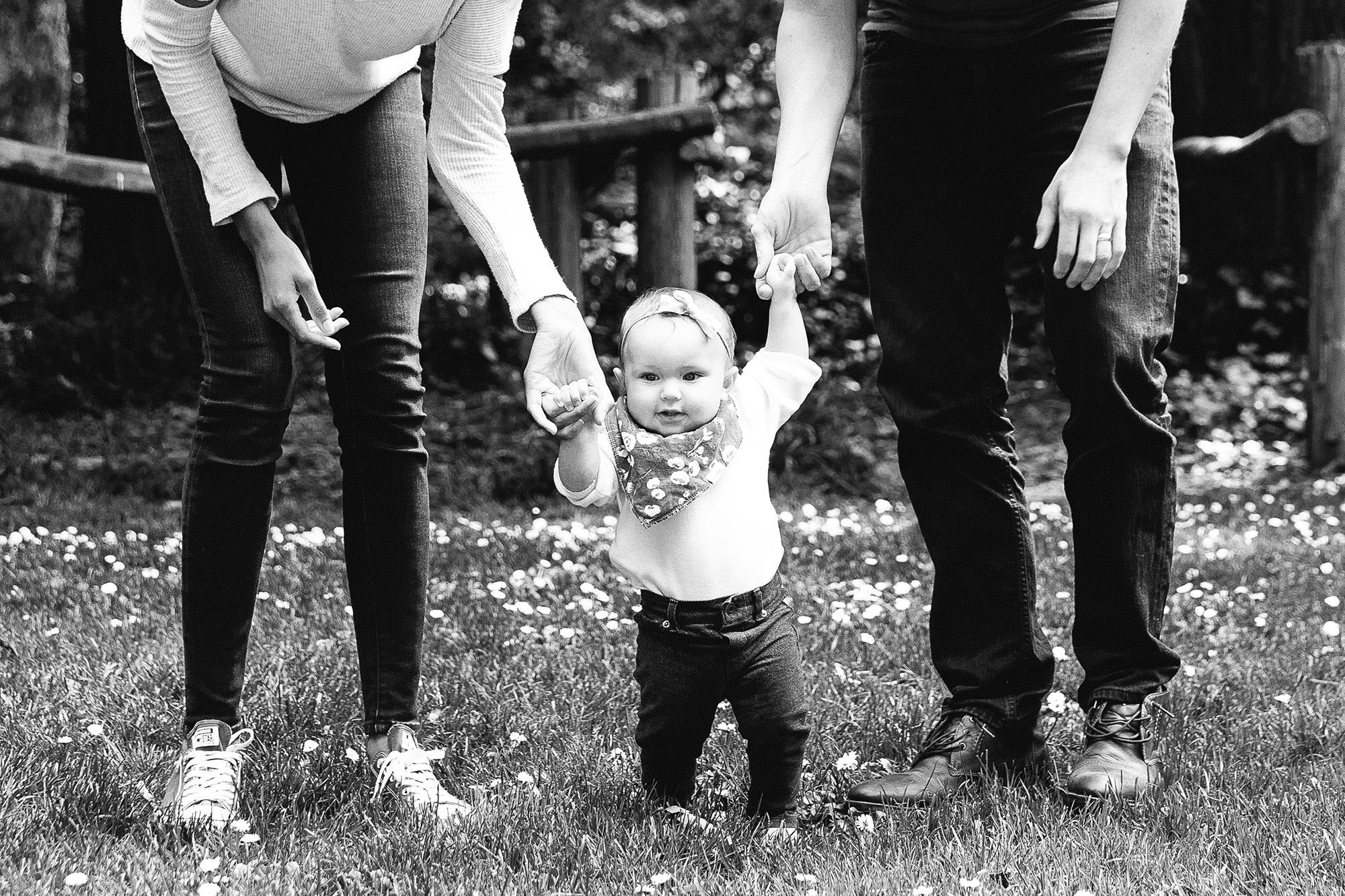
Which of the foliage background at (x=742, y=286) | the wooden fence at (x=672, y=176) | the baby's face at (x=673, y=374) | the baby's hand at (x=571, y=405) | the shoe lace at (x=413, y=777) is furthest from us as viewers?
the foliage background at (x=742, y=286)

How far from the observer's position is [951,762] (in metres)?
2.63

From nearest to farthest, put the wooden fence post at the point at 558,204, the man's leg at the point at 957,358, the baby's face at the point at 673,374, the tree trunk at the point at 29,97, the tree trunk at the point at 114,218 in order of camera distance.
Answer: the baby's face at the point at 673,374
the man's leg at the point at 957,358
the wooden fence post at the point at 558,204
the tree trunk at the point at 114,218
the tree trunk at the point at 29,97

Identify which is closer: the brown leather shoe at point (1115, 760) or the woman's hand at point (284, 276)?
the woman's hand at point (284, 276)

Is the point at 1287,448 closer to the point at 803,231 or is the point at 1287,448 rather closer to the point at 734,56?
the point at 803,231

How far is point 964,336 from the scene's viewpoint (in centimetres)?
266

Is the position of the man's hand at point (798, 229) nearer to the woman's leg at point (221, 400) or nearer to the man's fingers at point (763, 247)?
the man's fingers at point (763, 247)

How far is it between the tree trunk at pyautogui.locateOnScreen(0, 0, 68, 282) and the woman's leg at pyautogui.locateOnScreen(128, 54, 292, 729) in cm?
616

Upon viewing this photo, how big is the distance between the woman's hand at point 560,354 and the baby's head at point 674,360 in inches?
2.8

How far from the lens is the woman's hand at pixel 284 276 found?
238 cm

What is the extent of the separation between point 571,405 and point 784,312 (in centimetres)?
45

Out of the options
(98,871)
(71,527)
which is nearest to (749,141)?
(71,527)

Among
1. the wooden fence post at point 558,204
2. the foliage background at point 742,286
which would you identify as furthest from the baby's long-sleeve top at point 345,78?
the foliage background at point 742,286

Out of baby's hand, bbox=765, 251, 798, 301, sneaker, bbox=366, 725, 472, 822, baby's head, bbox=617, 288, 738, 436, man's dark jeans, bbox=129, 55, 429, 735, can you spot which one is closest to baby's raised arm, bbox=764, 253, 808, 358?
baby's hand, bbox=765, 251, 798, 301

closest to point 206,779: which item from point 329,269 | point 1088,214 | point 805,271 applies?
point 329,269
